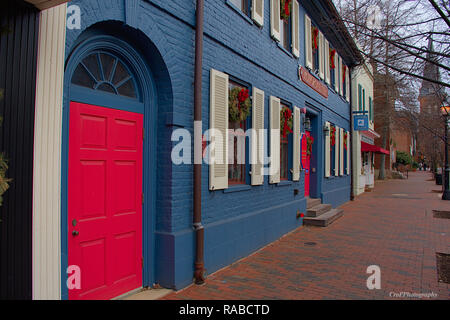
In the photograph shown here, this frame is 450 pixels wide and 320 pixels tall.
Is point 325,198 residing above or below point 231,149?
below

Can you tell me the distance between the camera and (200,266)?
16.6ft

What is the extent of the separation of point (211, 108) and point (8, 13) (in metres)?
3.16

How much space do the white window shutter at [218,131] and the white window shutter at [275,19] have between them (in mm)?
2823

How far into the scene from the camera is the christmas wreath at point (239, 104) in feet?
20.5

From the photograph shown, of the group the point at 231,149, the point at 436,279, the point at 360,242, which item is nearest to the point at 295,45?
the point at 231,149

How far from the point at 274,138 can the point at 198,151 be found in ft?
10.4

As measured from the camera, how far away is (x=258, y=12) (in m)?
7.34

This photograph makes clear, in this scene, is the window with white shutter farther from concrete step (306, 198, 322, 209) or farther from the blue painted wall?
concrete step (306, 198, 322, 209)

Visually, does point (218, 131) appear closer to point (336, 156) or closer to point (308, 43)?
point (308, 43)

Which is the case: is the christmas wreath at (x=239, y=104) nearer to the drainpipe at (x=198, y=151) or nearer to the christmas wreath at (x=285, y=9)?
the drainpipe at (x=198, y=151)

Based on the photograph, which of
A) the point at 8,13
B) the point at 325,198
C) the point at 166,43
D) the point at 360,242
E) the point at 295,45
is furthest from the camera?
the point at 325,198

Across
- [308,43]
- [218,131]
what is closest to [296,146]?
[308,43]

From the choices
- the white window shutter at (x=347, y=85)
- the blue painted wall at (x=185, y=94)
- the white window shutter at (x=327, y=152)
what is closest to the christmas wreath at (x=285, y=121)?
the blue painted wall at (x=185, y=94)

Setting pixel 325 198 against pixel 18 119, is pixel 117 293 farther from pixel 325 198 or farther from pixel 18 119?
pixel 325 198
